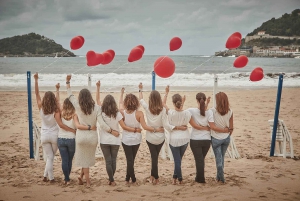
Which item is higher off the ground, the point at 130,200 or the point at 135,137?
the point at 135,137

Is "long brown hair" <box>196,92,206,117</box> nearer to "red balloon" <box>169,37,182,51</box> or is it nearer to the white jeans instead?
"red balloon" <box>169,37,182,51</box>

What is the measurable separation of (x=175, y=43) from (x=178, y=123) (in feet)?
5.70

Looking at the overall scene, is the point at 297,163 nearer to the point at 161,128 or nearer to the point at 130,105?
the point at 161,128

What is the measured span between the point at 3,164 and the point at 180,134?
3.42 metres

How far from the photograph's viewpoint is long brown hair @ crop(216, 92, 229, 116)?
4078 millimetres

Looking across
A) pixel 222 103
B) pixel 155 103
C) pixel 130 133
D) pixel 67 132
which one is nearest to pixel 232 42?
pixel 222 103

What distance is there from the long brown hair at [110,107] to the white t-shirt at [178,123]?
802 millimetres

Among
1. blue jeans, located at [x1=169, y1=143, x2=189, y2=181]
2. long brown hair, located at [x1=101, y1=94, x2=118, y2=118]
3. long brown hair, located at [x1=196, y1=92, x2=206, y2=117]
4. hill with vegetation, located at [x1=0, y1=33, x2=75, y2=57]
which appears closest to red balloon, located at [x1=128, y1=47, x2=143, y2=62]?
long brown hair, located at [x1=101, y1=94, x2=118, y2=118]

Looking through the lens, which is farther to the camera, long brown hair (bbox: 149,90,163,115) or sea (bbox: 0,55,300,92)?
sea (bbox: 0,55,300,92)

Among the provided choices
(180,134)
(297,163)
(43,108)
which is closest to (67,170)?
(43,108)

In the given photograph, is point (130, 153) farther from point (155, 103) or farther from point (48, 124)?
point (48, 124)

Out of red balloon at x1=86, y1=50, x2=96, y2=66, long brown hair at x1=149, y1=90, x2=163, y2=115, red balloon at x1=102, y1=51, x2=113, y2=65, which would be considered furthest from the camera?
red balloon at x1=102, y1=51, x2=113, y2=65

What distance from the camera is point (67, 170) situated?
421 centimetres

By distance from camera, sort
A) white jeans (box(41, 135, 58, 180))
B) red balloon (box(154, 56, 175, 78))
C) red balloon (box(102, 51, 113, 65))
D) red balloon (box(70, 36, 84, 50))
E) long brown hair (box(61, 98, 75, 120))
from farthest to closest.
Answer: red balloon (box(102, 51, 113, 65)), red balloon (box(70, 36, 84, 50)), red balloon (box(154, 56, 175, 78)), white jeans (box(41, 135, 58, 180)), long brown hair (box(61, 98, 75, 120))
